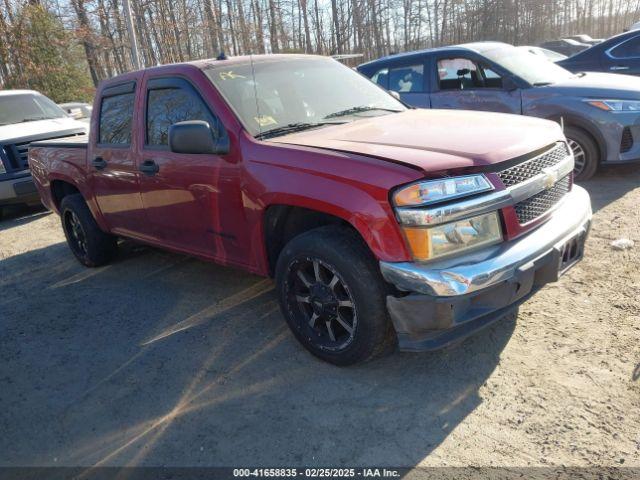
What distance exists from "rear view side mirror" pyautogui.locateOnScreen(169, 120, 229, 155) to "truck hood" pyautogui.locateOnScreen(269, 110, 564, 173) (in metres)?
0.36

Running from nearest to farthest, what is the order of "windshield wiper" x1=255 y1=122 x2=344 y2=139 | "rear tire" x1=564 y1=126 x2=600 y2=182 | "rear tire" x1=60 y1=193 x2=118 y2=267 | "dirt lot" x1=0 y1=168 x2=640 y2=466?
"dirt lot" x1=0 y1=168 x2=640 y2=466, "windshield wiper" x1=255 y1=122 x2=344 y2=139, "rear tire" x1=60 y1=193 x2=118 y2=267, "rear tire" x1=564 y1=126 x2=600 y2=182

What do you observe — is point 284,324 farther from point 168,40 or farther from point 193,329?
point 168,40

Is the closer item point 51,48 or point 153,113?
point 153,113

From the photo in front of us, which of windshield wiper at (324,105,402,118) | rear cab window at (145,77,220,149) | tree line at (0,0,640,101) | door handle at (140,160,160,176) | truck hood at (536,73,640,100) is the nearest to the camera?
rear cab window at (145,77,220,149)

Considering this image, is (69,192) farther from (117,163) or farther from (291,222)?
(291,222)

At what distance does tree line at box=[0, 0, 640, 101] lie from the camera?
67.7 feet

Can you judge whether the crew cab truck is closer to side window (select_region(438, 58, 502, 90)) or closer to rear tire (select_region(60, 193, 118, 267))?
rear tire (select_region(60, 193, 118, 267))

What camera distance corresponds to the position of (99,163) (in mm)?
4711

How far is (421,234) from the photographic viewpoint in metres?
2.59

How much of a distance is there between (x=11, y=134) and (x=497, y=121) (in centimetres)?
759

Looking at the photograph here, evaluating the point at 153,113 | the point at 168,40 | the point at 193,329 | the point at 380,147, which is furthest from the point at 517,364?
the point at 168,40

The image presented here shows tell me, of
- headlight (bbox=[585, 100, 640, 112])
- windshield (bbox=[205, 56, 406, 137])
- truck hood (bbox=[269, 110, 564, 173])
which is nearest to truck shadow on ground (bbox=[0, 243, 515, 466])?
truck hood (bbox=[269, 110, 564, 173])

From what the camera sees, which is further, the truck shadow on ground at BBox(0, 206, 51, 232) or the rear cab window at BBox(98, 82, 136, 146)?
the truck shadow on ground at BBox(0, 206, 51, 232)

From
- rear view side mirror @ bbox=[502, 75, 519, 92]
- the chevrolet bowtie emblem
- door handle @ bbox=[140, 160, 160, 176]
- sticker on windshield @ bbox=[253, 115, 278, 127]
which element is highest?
sticker on windshield @ bbox=[253, 115, 278, 127]
